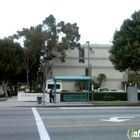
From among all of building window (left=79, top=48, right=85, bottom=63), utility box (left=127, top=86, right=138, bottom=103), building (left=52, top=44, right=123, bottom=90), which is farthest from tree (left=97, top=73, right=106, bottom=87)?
utility box (left=127, top=86, right=138, bottom=103)

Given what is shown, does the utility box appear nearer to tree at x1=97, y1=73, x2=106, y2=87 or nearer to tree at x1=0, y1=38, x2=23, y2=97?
tree at x1=0, y1=38, x2=23, y2=97

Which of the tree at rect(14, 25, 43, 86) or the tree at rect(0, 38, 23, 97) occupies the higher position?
the tree at rect(14, 25, 43, 86)

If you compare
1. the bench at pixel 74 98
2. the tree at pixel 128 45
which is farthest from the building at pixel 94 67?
the tree at pixel 128 45

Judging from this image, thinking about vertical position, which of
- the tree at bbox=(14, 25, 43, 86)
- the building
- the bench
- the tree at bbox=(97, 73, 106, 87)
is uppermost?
the tree at bbox=(14, 25, 43, 86)

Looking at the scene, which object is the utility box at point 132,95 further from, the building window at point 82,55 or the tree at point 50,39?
the building window at point 82,55

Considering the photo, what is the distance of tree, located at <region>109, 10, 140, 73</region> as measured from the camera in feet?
85.5

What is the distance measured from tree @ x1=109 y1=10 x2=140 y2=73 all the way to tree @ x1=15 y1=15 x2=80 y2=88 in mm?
22651

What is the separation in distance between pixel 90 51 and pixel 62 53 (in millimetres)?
6079

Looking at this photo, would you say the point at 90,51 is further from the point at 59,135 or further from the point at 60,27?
the point at 59,135

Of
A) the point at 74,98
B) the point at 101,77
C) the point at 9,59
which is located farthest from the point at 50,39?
the point at 74,98

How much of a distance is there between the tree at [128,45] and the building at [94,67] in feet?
85.6

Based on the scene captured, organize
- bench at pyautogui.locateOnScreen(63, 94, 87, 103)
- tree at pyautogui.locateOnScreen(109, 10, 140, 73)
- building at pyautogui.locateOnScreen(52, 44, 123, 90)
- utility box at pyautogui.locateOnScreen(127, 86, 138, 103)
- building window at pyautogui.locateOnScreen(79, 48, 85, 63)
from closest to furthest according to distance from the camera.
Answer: tree at pyautogui.locateOnScreen(109, 10, 140, 73) → utility box at pyautogui.locateOnScreen(127, 86, 138, 103) → bench at pyautogui.locateOnScreen(63, 94, 87, 103) → building at pyautogui.locateOnScreen(52, 44, 123, 90) → building window at pyautogui.locateOnScreen(79, 48, 85, 63)

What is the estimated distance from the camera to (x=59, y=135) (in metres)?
9.10

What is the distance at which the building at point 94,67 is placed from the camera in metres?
54.2
